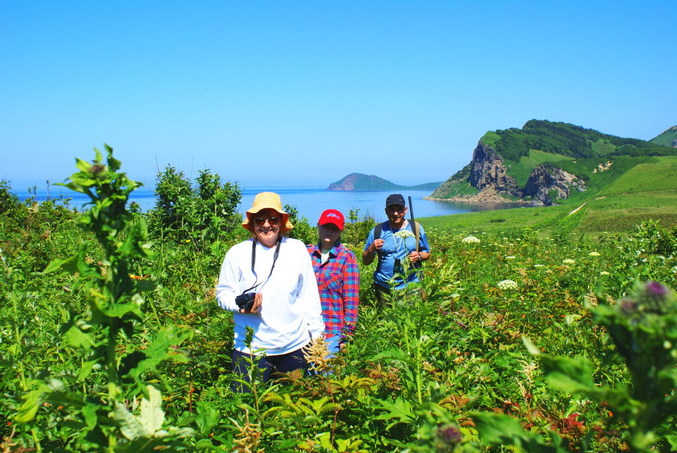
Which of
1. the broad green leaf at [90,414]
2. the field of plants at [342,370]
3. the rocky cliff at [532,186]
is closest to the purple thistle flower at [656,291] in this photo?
the field of plants at [342,370]

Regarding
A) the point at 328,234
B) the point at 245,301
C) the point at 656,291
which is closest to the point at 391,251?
the point at 328,234

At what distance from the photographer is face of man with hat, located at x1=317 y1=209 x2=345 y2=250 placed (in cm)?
446

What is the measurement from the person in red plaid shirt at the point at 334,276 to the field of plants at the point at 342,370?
461 millimetres

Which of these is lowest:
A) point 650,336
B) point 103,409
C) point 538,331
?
point 538,331

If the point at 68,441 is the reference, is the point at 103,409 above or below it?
above

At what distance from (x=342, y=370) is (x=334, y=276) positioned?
77.1 inches

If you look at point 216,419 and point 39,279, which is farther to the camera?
point 39,279

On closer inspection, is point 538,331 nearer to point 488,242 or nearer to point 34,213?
point 488,242

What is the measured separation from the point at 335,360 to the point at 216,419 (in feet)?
2.15

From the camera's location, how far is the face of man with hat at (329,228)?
4.46 meters

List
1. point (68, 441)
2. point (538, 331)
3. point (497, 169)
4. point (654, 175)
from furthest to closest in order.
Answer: point (497, 169), point (654, 175), point (538, 331), point (68, 441)

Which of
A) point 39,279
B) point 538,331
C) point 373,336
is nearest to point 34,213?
point 39,279

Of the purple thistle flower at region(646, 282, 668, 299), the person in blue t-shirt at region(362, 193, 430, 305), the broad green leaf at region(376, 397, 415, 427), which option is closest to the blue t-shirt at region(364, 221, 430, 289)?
the person in blue t-shirt at region(362, 193, 430, 305)

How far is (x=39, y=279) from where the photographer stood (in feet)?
17.4
